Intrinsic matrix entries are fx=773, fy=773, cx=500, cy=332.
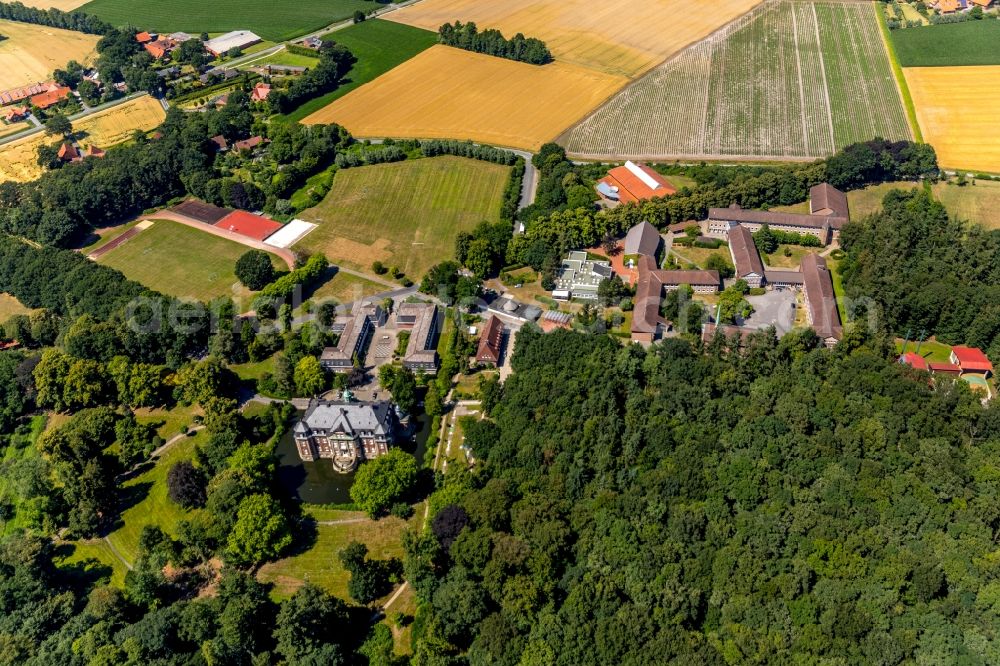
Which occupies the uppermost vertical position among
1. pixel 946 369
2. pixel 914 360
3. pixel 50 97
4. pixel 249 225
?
pixel 50 97

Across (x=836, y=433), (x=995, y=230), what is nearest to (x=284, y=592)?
(x=836, y=433)

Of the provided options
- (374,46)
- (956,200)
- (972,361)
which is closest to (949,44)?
(956,200)

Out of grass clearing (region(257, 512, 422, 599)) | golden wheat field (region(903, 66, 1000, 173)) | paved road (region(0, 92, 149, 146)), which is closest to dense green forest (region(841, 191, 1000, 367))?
golden wheat field (region(903, 66, 1000, 173))

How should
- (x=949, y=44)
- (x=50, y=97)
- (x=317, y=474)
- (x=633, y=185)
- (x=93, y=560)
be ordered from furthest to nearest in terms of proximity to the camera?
(x=949, y=44) < (x=50, y=97) < (x=633, y=185) < (x=317, y=474) < (x=93, y=560)

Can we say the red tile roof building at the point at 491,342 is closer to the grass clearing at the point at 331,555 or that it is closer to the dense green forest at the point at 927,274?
the grass clearing at the point at 331,555

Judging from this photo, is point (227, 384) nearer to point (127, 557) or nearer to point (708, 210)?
point (127, 557)

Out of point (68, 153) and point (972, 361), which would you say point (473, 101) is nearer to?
point (68, 153)
